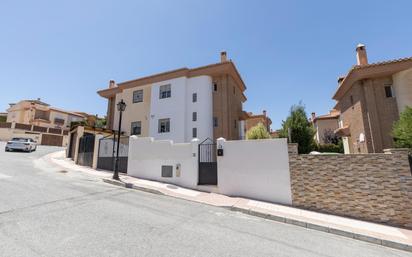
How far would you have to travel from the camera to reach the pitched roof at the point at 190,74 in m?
19.0

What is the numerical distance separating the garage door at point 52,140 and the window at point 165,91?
33.5 m

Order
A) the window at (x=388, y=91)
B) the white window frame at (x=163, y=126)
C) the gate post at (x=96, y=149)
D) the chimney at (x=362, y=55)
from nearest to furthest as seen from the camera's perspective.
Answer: the gate post at (x=96, y=149) → the window at (x=388, y=91) → the chimney at (x=362, y=55) → the white window frame at (x=163, y=126)

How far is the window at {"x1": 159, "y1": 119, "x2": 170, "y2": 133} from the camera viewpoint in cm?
2050

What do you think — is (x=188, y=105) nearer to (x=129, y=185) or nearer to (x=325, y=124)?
(x=129, y=185)

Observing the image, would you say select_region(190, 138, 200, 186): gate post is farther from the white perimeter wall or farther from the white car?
the white car

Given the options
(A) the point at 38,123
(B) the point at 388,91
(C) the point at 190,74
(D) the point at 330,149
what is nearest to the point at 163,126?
(C) the point at 190,74

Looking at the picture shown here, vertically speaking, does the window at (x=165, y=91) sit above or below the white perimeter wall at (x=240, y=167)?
above

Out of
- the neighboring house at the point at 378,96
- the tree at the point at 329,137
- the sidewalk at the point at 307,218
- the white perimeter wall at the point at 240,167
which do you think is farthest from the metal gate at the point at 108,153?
the tree at the point at 329,137

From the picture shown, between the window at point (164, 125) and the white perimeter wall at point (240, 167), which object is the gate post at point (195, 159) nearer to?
the white perimeter wall at point (240, 167)

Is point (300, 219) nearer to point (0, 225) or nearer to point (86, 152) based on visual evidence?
point (0, 225)

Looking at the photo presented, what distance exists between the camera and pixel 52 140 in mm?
41281

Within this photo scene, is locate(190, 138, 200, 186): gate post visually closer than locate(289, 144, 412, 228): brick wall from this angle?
No

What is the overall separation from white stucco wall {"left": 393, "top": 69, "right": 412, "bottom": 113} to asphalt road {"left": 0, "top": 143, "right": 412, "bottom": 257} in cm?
1423

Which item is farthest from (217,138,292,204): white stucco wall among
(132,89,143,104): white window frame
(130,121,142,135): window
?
(132,89,143,104): white window frame
